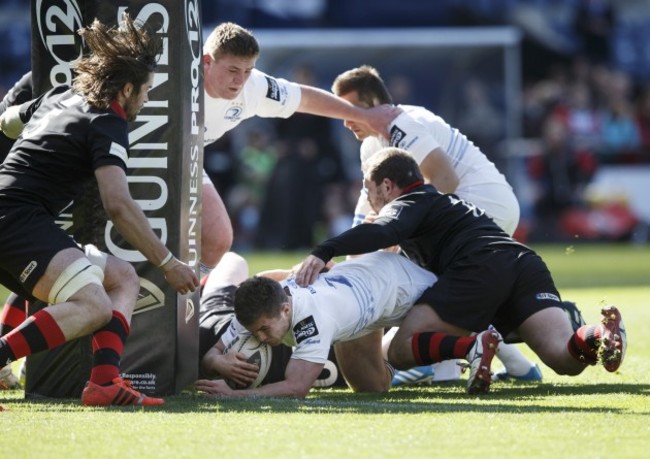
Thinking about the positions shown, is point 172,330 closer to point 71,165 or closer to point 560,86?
point 71,165

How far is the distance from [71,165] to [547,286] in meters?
2.59

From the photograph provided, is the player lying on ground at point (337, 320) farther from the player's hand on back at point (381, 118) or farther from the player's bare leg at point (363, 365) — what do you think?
the player's hand on back at point (381, 118)

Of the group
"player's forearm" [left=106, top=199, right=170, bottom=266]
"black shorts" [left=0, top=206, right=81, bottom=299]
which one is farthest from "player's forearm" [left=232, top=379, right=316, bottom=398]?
"black shorts" [left=0, top=206, right=81, bottom=299]

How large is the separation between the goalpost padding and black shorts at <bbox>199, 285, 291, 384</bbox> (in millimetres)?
515

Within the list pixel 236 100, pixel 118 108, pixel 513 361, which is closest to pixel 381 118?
pixel 236 100

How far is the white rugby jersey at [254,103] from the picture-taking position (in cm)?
788

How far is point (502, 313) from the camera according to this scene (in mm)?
6930

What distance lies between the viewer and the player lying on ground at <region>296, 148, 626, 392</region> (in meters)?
6.54

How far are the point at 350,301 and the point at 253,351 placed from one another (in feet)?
1.87

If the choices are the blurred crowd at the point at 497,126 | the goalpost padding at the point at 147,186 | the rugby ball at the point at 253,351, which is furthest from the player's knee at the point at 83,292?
the blurred crowd at the point at 497,126

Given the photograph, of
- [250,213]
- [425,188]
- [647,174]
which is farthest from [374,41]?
[425,188]

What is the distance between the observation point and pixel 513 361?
7.39 metres

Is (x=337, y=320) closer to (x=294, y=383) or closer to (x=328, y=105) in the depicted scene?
(x=294, y=383)

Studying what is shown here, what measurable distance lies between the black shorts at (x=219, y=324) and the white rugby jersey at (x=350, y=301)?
31 cm
